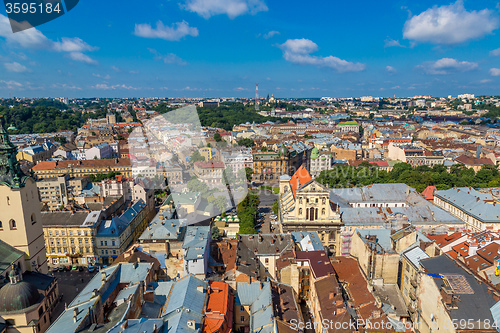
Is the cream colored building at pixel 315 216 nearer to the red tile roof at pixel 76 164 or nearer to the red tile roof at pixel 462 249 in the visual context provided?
the red tile roof at pixel 462 249

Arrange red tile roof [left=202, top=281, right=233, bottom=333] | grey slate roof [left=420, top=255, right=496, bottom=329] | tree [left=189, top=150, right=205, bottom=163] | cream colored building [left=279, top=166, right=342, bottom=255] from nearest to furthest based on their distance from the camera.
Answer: grey slate roof [left=420, top=255, right=496, bottom=329] → red tile roof [left=202, top=281, right=233, bottom=333] → cream colored building [left=279, top=166, right=342, bottom=255] → tree [left=189, top=150, right=205, bottom=163]

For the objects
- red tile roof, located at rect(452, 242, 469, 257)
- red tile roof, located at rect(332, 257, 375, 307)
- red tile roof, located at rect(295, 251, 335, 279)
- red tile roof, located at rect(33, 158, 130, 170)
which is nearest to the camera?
red tile roof, located at rect(332, 257, 375, 307)

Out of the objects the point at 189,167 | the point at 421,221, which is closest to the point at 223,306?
the point at 421,221

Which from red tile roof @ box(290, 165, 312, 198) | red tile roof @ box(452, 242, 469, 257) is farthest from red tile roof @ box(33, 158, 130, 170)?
red tile roof @ box(452, 242, 469, 257)

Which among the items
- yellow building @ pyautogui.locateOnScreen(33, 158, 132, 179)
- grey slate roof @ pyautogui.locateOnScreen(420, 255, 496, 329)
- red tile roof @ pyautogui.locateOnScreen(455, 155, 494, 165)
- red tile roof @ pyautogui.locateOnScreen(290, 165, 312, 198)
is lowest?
red tile roof @ pyautogui.locateOnScreen(455, 155, 494, 165)

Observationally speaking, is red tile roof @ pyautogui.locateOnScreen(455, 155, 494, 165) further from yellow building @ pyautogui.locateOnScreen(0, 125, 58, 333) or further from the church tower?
the church tower

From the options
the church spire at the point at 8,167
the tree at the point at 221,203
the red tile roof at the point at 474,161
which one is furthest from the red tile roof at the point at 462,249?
the red tile roof at the point at 474,161
